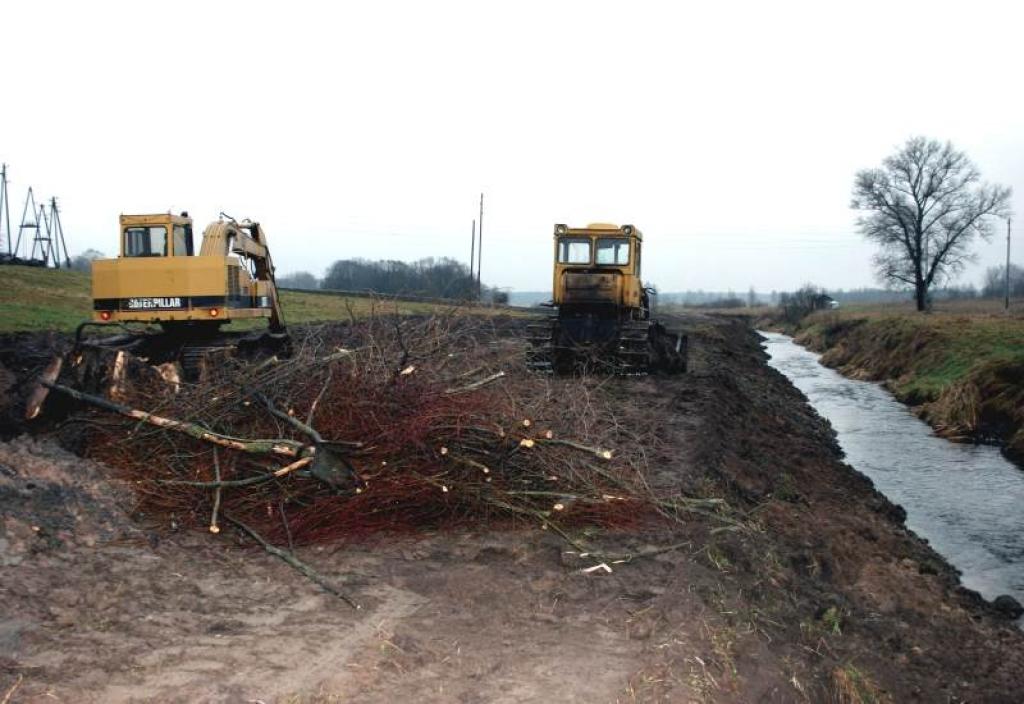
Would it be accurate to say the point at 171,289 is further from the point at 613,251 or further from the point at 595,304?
the point at 613,251

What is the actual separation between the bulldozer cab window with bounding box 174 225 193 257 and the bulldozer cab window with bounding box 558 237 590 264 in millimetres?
7190

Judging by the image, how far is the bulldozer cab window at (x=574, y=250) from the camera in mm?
17812

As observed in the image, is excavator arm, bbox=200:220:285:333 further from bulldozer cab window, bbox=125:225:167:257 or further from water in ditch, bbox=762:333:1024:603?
water in ditch, bbox=762:333:1024:603

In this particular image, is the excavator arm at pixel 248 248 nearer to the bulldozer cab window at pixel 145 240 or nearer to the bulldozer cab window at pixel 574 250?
the bulldozer cab window at pixel 145 240

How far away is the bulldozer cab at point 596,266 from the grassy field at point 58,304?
1504mm

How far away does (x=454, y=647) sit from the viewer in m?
4.96

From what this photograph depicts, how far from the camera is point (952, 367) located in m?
22.4

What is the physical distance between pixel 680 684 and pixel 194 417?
488 centimetres

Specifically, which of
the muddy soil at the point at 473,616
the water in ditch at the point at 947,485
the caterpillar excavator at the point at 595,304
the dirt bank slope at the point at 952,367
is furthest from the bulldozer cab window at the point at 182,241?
the dirt bank slope at the point at 952,367

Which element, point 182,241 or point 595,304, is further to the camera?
point 595,304

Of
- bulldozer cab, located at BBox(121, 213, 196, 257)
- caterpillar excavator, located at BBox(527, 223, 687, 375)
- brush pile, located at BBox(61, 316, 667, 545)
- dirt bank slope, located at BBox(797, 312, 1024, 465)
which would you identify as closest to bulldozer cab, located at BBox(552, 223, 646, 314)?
caterpillar excavator, located at BBox(527, 223, 687, 375)

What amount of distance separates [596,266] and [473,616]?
1291 cm

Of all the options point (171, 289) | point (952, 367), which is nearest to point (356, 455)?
point (171, 289)

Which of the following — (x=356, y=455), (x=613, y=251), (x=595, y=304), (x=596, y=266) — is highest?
(x=613, y=251)
